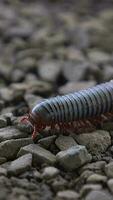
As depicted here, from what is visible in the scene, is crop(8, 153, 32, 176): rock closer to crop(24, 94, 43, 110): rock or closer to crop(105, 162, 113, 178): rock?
crop(105, 162, 113, 178): rock

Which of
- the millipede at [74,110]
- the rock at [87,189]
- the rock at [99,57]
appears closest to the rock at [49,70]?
the rock at [99,57]

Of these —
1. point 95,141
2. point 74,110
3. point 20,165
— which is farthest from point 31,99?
point 20,165

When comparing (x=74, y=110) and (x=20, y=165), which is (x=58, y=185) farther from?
(x=74, y=110)

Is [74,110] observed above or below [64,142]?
above

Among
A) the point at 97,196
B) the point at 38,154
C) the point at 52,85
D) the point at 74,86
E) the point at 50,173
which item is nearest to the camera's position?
the point at 97,196

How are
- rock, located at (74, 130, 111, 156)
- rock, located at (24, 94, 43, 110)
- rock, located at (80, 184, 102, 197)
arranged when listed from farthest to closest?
rock, located at (24, 94, 43, 110) → rock, located at (74, 130, 111, 156) → rock, located at (80, 184, 102, 197)

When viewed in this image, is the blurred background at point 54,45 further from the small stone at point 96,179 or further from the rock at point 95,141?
the small stone at point 96,179

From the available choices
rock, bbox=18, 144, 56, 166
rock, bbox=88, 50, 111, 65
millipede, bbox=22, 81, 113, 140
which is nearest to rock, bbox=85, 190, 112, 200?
rock, bbox=18, 144, 56, 166
